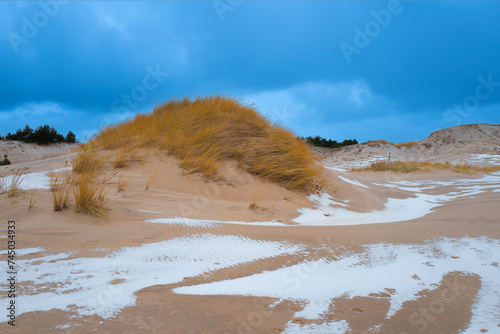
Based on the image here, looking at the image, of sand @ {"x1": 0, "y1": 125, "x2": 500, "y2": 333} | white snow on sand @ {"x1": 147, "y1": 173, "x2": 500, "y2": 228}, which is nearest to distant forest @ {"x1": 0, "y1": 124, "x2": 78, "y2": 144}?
sand @ {"x1": 0, "y1": 125, "x2": 500, "y2": 333}

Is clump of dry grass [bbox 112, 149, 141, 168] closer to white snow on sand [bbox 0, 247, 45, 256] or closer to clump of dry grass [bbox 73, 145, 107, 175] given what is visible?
clump of dry grass [bbox 73, 145, 107, 175]

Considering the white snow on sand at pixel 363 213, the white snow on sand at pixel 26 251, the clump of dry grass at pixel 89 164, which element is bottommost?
the white snow on sand at pixel 363 213

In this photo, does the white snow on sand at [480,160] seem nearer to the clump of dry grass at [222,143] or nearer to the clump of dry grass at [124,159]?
the clump of dry grass at [222,143]

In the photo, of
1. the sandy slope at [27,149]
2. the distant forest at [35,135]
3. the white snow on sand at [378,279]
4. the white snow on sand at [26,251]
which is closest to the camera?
the white snow on sand at [378,279]

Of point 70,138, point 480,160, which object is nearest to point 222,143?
point 70,138

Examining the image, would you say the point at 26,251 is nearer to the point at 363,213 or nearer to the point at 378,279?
the point at 378,279

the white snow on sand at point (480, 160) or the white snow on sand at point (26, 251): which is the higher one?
the white snow on sand at point (480, 160)

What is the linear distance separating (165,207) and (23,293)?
87.3 inches

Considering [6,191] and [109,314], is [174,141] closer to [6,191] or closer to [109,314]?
[6,191]

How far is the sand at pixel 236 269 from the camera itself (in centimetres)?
157

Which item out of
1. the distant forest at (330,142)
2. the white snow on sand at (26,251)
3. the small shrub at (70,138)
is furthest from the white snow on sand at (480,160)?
the small shrub at (70,138)

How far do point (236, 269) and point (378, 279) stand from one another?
1030mm

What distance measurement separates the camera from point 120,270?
2121mm

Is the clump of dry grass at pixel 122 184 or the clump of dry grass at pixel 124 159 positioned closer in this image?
the clump of dry grass at pixel 122 184
